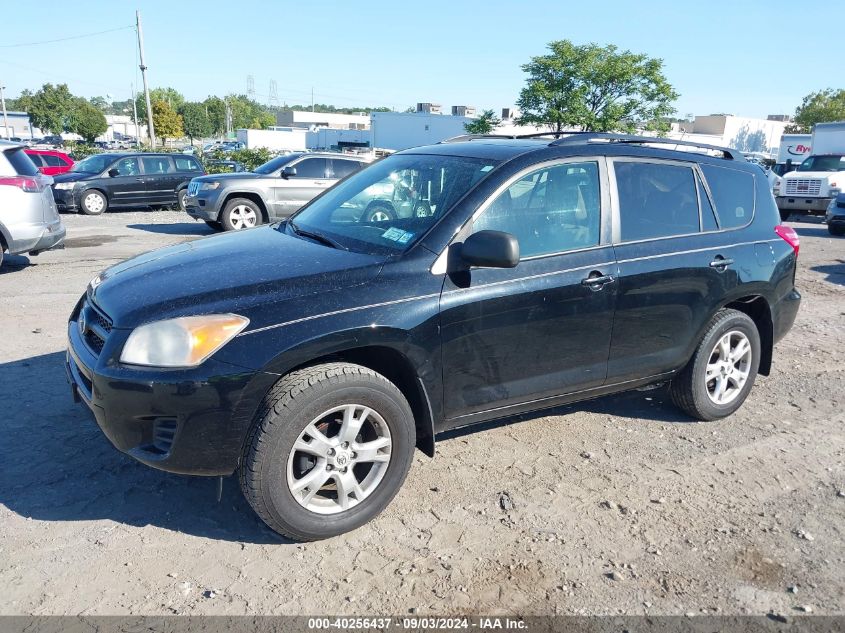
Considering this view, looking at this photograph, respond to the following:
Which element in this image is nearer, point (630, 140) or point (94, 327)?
point (94, 327)

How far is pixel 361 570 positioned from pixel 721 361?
9.66 ft

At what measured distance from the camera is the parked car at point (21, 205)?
27.6 feet

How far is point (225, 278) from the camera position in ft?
10.7

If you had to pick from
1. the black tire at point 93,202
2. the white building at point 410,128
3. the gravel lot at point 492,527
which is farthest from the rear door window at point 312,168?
the white building at point 410,128

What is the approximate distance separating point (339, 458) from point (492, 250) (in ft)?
4.00

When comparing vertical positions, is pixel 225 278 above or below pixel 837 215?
above

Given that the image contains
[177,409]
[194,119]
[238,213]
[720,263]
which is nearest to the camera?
[177,409]

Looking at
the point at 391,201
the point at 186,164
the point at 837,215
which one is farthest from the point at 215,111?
the point at 391,201

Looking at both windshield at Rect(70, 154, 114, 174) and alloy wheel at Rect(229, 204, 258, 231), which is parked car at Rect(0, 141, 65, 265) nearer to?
alloy wheel at Rect(229, 204, 258, 231)

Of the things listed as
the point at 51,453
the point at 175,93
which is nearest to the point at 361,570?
the point at 51,453

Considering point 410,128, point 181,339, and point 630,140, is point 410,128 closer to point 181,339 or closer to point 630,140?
point 630,140

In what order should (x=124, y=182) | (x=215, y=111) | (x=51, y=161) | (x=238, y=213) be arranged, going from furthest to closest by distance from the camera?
(x=215, y=111) < (x=51, y=161) < (x=124, y=182) < (x=238, y=213)

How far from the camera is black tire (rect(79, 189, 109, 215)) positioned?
1603 cm

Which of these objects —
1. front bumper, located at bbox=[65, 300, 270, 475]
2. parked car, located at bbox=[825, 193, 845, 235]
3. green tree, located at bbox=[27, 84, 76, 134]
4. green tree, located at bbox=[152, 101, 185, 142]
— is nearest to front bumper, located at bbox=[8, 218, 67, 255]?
front bumper, located at bbox=[65, 300, 270, 475]
